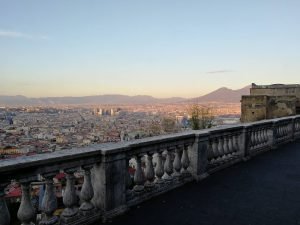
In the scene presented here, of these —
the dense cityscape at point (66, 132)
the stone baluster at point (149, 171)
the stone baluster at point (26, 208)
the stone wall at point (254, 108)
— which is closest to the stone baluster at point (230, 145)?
the dense cityscape at point (66, 132)

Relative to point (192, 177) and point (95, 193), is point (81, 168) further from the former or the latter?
point (192, 177)

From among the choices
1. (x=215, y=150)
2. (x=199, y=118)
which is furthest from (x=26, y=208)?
(x=199, y=118)

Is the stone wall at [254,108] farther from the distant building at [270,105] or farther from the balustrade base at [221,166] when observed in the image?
the balustrade base at [221,166]

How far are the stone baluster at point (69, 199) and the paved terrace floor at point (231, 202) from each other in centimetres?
66

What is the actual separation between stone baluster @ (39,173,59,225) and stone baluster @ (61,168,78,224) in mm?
217

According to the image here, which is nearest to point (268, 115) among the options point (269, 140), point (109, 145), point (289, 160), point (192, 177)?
point (269, 140)

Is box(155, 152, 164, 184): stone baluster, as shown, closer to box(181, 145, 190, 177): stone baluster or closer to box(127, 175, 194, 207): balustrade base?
box(127, 175, 194, 207): balustrade base

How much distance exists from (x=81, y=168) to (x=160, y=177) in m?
2.06

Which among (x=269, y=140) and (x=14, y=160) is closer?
(x=14, y=160)

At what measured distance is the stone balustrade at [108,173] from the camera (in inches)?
145

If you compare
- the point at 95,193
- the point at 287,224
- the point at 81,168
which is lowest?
the point at 287,224

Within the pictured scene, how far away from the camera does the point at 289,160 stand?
941cm

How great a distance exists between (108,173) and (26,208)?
4.51 feet

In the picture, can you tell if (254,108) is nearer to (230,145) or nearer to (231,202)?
(230,145)
